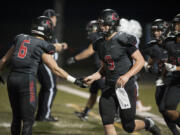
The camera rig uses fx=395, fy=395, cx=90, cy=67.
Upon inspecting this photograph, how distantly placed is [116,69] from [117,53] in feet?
0.73

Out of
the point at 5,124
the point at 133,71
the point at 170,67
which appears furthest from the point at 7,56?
the point at 170,67

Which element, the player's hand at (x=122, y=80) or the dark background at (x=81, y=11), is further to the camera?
the dark background at (x=81, y=11)

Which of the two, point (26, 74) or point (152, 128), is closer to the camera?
point (26, 74)

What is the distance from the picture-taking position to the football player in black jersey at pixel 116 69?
507 cm

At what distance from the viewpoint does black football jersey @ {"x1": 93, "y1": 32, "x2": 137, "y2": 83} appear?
5.10 m

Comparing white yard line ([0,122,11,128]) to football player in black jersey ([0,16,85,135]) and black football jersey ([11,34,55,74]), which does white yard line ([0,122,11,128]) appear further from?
black football jersey ([11,34,55,74])

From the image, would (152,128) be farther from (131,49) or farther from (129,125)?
(131,49)

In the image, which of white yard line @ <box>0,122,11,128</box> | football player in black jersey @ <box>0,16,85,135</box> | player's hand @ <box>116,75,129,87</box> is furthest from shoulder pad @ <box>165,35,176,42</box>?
white yard line @ <box>0,122,11,128</box>

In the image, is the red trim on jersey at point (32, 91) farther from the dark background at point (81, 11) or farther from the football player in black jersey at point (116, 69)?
the dark background at point (81, 11)

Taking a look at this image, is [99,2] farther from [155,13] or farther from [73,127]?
[73,127]

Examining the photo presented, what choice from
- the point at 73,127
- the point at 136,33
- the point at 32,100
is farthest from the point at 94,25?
the point at 32,100

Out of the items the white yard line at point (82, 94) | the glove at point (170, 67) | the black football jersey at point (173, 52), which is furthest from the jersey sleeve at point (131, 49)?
the white yard line at point (82, 94)

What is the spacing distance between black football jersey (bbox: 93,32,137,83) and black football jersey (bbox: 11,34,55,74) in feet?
2.40

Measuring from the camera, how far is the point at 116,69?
5.21 m
